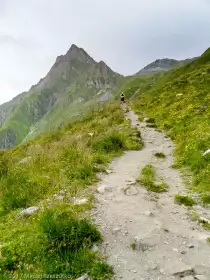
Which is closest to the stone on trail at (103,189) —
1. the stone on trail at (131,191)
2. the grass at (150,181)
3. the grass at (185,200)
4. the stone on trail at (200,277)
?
the stone on trail at (131,191)

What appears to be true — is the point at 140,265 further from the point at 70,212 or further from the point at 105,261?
the point at 70,212

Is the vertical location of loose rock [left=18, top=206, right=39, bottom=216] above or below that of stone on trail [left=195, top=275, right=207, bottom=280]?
above

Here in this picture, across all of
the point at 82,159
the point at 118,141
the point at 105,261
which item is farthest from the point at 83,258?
the point at 118,141

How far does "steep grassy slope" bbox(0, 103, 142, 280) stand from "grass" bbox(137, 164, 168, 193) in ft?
6.35

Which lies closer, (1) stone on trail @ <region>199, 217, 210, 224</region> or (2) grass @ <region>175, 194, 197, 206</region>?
(1) stone on trail @ <region>199, 217, 210, 224</region>

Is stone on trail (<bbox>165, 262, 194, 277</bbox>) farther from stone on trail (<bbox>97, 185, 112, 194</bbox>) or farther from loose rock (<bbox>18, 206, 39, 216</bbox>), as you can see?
stone on trail (<bbox>97, 185, 112, 194</bbox>)

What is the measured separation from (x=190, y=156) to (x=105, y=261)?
30.0 feet

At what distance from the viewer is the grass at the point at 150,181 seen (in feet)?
36.5

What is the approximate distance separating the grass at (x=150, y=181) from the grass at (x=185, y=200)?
3.38 feet

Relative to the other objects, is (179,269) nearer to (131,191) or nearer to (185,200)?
(185,200)

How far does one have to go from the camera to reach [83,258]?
6367 millimetres

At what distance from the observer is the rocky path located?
6.29 meters

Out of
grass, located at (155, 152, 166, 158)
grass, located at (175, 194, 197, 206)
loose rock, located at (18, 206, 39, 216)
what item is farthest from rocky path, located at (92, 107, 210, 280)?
grass, located at (155, 152, 166, 158)

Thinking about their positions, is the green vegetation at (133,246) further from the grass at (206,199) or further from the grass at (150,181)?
the grass at (150,181)
